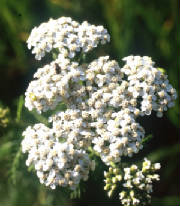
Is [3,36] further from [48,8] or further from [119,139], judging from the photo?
[119,139]

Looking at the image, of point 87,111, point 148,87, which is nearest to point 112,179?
point 87,111

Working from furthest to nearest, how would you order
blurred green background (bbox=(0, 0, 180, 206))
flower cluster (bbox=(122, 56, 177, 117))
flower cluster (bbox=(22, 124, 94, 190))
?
blurred green background (bbox=(0, 0, 180, 206)), flower cluster (bbox=(122, 56, 177, 117)), flower cluster (bbox=(22, 124, 94, 190))

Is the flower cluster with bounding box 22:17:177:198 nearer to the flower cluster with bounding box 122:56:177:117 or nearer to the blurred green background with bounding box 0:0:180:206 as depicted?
the flower cluster with bounding box 122:56:177:117

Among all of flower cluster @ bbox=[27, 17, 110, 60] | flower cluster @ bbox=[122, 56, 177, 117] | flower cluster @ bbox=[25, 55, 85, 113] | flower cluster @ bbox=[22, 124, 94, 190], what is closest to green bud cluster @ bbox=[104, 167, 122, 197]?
flower cluster @ bbox=[22, 124, 94, 190]

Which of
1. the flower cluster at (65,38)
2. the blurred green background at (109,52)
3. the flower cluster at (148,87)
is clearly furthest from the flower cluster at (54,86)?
the blurred green background at (109,52)

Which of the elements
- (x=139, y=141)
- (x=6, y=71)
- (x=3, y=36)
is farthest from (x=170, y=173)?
(x=3, y=36)

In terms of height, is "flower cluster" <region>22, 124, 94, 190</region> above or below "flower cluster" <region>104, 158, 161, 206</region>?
above
